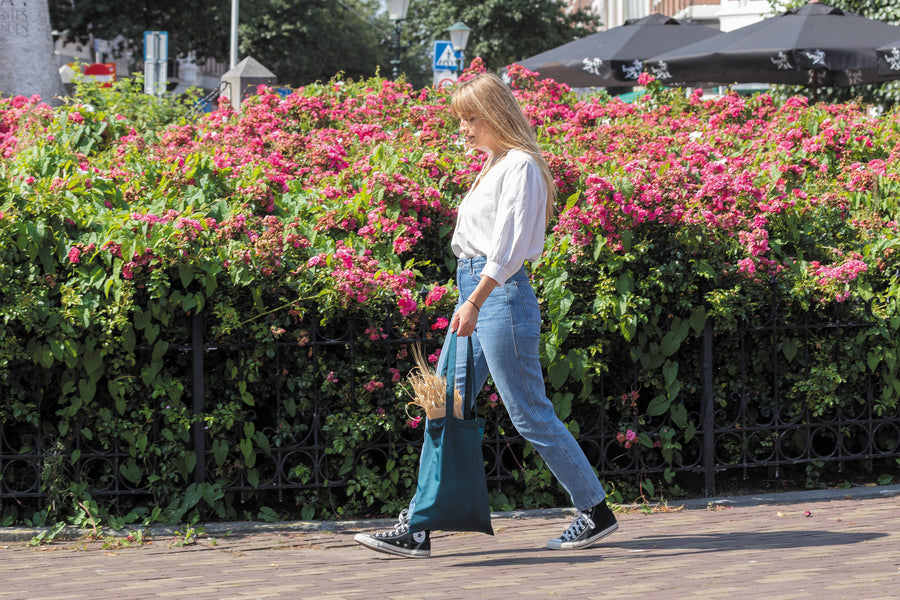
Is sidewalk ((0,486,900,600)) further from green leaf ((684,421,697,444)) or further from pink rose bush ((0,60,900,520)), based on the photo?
pink rose bush ((0,60,900,520))

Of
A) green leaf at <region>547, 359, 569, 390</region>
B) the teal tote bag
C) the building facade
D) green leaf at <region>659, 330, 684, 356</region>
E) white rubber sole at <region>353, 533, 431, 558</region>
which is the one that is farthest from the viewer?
the building facade

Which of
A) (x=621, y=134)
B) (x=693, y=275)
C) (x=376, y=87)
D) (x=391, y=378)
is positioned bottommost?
(x=391, y=378)

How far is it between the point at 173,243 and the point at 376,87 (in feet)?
15.8

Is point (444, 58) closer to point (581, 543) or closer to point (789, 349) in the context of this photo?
point (789, 349)

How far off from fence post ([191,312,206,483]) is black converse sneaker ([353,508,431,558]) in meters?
1.00

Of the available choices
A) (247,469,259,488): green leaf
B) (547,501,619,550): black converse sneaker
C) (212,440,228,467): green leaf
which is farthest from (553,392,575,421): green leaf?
(212,440,228,467): green leaf

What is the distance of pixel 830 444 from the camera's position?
616 centimetres

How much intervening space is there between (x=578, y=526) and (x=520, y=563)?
0.31 metres

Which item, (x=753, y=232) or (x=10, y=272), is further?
(x=753, y=232)

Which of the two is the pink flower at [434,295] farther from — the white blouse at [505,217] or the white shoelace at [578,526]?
the white shoelace at [578,526]

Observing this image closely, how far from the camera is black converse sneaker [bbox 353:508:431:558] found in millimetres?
4531

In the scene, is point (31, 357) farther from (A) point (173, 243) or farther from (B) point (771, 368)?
(B) point (771, 368)

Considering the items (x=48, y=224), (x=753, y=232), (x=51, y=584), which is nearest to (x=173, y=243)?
(x=48, y=224)

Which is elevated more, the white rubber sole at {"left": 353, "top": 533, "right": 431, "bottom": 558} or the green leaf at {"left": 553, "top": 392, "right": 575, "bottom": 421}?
the green leaf at {"left": 553, "top": 392, "right": 575, "bottom": 421}
